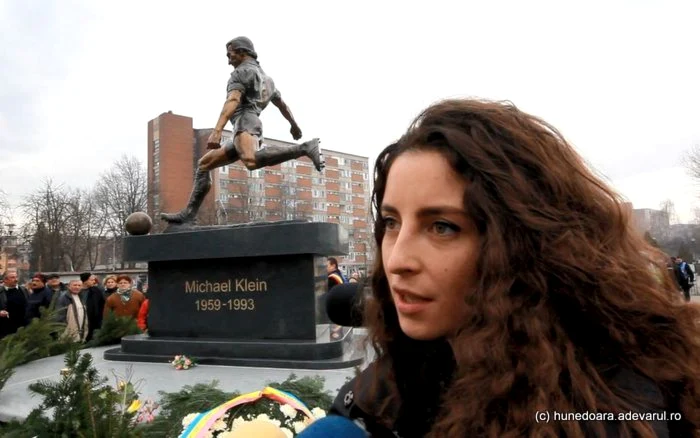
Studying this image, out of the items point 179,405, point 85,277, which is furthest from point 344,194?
point 179,405

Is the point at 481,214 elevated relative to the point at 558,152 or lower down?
lower down

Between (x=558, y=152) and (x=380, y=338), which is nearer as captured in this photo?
(x=558, y=152)

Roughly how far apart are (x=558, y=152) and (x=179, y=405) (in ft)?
7.45

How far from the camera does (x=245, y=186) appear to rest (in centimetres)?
6212

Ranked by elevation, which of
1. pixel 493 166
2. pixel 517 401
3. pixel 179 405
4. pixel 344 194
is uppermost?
pixel 344 194

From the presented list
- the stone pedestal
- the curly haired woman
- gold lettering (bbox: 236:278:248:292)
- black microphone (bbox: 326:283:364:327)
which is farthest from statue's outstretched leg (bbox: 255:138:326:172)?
the curly haired woman

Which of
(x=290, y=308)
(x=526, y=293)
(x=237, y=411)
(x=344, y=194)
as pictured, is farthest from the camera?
(x=344, y=194)

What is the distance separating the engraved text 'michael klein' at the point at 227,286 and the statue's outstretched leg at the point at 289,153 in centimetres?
146

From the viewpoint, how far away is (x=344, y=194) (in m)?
86.7

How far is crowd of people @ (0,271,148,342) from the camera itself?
303 inches

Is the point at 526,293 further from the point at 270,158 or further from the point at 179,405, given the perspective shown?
A: the point at 270,158

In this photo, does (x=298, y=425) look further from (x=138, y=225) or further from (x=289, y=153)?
(x=138, y=225)

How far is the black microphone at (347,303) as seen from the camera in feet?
5.17

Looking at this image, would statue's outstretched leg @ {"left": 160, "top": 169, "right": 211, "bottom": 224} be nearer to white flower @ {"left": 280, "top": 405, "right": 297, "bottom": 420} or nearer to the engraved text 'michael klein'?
the engraved text 'michael klein'
